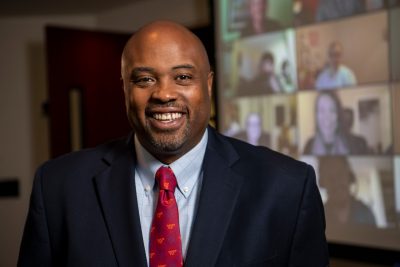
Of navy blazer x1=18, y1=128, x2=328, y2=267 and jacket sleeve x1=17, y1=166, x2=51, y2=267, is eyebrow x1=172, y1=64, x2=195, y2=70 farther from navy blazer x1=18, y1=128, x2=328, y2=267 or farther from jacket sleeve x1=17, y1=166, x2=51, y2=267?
jacket sleeve x1=17, y1=166, x2=51, y2=267

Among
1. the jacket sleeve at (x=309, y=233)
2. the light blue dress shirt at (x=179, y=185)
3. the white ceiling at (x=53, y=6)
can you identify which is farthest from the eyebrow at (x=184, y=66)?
the white ceiling at (x=53, y=6)

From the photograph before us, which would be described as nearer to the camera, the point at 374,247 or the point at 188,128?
the point at 188,128

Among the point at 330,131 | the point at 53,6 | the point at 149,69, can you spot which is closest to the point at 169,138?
the point at 149,69

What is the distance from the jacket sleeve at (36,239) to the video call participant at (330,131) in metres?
1.54

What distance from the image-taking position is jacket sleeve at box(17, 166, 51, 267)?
110cm

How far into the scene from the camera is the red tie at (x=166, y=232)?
41.0 inches

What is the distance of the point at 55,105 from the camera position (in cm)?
349

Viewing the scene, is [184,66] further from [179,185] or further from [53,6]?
[53,6]

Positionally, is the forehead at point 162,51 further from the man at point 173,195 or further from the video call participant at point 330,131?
the video call participant at point 330,131

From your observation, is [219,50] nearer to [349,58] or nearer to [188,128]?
[349,58]

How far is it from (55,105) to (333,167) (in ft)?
7.01

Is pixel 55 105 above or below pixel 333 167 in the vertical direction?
above

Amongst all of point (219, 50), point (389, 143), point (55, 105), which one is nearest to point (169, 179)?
point (389, 143)

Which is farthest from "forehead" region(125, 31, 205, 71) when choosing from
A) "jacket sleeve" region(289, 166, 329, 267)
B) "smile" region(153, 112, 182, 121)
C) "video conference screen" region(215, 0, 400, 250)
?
"video conference screen" region(215, 0, 400, 250)
